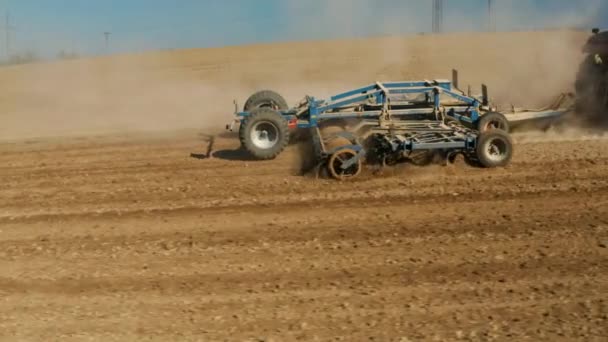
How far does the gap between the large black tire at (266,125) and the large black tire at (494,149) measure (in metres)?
2.97

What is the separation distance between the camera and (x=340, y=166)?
930 cm

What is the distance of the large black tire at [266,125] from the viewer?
427 inches

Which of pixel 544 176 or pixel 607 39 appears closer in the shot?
pixel 544 176

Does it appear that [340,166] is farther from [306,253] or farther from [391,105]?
[306,253]

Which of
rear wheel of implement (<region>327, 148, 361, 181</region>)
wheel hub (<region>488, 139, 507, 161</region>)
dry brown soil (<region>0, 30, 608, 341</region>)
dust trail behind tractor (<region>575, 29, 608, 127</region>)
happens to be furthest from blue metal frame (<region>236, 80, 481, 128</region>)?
dust trail behind tractor (<region>575, 29, 608, 127</region>)

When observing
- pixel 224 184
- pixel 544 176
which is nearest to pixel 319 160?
pixel 224 184

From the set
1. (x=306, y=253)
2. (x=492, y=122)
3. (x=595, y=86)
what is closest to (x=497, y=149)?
(x=492, y=122)

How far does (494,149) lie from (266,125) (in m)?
3.45

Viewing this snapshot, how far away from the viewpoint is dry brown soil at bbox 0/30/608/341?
482 cm

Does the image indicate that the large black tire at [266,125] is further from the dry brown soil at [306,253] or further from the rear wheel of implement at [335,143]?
the rear wheel of implement at [335,143]

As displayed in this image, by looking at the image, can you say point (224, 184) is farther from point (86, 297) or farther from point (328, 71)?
point (328, 71)

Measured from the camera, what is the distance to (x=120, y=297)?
17.7 feet

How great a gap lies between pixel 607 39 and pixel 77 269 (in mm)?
10313

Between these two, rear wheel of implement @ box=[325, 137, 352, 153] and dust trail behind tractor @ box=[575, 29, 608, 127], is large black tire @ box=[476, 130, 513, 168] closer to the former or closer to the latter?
rear wheel of implement @ box=[325, 137, 352, 153]
